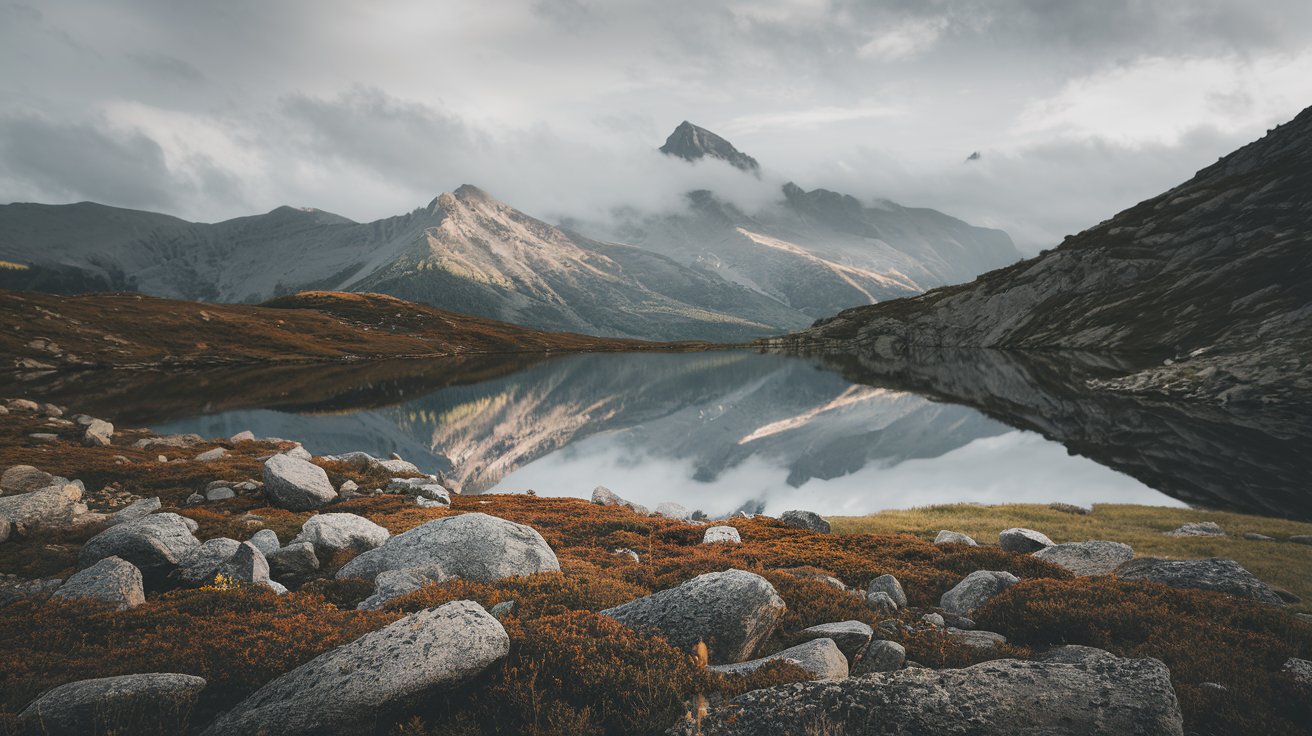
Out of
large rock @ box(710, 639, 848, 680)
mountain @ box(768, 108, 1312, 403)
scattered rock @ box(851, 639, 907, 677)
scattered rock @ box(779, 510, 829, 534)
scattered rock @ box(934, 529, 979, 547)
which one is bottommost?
scattered rock @ box(779, 510, 829, 534)

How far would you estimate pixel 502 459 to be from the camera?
51062 mm

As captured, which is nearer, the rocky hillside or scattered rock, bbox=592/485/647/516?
scattered rock, bbox=592/485/647/516

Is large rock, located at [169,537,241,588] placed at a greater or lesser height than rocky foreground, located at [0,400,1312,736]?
lesser

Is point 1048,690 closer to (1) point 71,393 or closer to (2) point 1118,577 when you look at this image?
(2) point 1118,577

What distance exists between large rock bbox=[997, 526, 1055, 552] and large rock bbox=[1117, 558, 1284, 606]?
19.0ft

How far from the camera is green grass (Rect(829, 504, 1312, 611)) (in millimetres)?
18562

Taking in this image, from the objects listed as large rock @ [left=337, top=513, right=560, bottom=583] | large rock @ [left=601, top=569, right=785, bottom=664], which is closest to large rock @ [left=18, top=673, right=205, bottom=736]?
large rock @ [left=337, top=513, right=560, bottom=583]

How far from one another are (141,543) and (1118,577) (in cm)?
2663

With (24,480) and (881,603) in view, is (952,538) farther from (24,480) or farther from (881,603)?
(24,480)

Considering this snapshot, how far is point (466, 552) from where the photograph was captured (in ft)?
48.2

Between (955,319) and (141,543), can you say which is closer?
(141,543)

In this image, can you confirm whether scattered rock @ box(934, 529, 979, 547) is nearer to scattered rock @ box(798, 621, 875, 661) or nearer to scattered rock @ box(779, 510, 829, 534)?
scattered rock @ box(779, 510, 829, 534)

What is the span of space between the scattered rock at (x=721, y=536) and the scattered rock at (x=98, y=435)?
3809 cm

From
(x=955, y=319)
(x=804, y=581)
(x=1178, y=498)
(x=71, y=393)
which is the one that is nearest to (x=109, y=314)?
(x=71, y=393)
